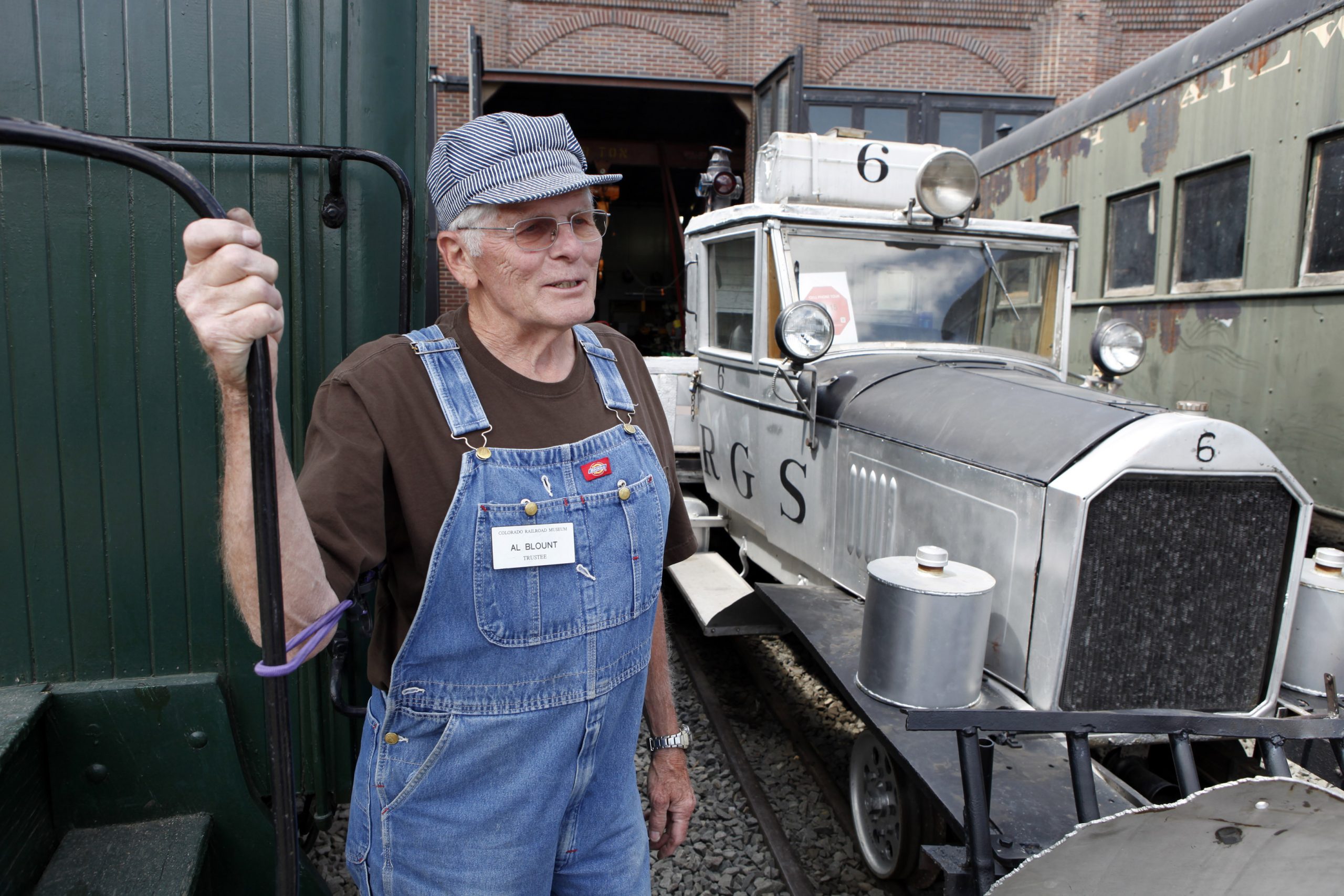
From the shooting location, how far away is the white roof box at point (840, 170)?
179 inches

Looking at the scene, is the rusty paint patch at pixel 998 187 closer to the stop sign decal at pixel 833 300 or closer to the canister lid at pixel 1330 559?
the stop sign decal at pixel 833 300

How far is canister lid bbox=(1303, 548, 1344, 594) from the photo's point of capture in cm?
272

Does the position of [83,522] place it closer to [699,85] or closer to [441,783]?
[441,783]

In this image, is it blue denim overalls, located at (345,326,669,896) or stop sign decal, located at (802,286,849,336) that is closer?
blue denim overalls, located at (345,326,669,896)

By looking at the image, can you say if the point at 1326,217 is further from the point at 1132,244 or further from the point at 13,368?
the point at 13,368

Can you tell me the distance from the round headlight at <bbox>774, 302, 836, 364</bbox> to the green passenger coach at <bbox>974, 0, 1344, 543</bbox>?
152 centimetres

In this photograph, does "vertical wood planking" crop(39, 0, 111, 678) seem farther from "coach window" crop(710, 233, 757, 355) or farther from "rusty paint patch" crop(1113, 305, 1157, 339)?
"rusty paint patch" crop(1113, 305, 1157, 339)

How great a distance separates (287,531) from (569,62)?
15.4 m

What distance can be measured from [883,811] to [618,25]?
49.0ft

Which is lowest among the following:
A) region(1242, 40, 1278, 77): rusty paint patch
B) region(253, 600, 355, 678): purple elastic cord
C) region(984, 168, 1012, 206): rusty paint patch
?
region(253, 600, 355, 678): purple elastic cord

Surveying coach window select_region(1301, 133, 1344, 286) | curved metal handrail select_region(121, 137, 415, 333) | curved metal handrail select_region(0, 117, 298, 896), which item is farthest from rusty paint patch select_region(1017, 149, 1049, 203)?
curved metal handrail select_region(0, 117, 298, 896)

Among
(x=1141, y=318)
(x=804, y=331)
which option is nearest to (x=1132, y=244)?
(x=1141, y=318)

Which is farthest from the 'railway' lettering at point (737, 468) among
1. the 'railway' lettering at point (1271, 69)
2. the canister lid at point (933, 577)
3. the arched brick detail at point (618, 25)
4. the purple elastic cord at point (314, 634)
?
the arched brick detail at point (618, 25)

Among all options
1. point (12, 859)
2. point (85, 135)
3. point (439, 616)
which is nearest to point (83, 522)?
point (12, 859)
